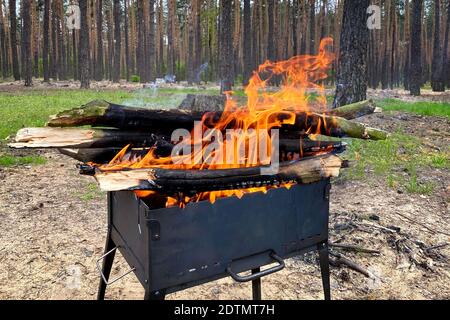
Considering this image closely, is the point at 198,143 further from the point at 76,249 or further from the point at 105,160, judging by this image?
the point at 76,249

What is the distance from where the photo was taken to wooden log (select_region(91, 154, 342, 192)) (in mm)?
2086

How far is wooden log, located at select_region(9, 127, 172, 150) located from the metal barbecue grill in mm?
341

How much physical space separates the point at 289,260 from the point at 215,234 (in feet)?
6.10

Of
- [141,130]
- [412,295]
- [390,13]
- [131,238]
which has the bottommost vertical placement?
[412,295]

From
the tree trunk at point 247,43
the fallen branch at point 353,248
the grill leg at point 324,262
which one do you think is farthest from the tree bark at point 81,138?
the tree trunk at point 247,43

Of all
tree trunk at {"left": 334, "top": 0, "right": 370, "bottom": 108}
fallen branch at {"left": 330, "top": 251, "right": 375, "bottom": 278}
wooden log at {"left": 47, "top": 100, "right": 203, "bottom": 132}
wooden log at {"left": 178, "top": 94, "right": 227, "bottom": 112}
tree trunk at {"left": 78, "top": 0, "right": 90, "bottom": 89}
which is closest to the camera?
wooden log at {"left": 47, "top": 100, "right": 203, "bottom": 132}

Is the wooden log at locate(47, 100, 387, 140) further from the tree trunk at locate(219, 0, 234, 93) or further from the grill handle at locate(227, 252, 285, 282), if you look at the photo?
the tree trunk at locate(219, 0, 234, 93)

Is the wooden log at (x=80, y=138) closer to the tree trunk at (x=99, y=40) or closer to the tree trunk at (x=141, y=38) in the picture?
the tree trunk at (x=141, y=38)

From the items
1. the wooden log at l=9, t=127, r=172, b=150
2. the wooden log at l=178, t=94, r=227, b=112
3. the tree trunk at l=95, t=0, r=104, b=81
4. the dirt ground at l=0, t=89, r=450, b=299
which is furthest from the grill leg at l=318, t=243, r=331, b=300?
the tree trunk at l=95, t=0, r=104, b=81

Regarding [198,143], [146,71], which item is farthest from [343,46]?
[146,71]

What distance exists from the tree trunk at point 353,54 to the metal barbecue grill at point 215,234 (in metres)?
7.01

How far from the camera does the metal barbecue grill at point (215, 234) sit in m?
2.16

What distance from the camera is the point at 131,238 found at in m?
2.46

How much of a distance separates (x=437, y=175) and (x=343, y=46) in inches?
154
